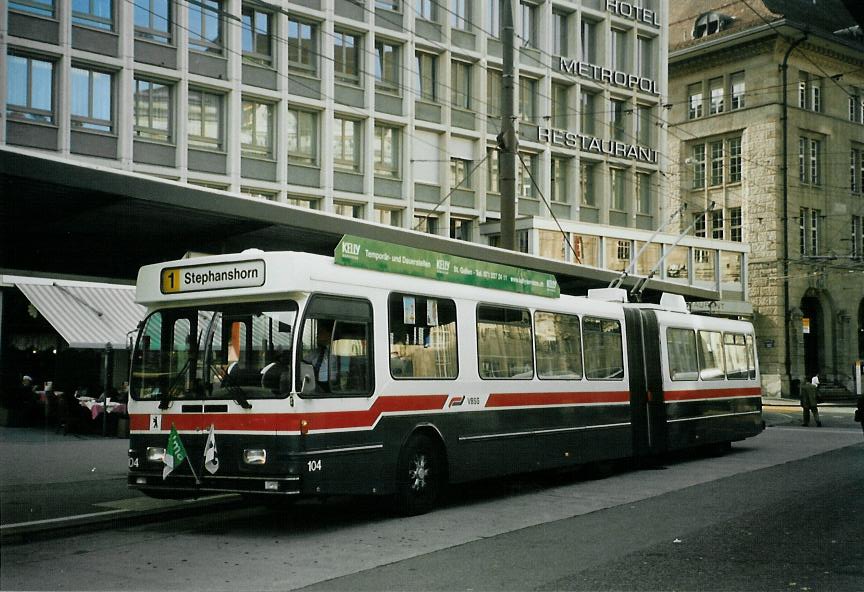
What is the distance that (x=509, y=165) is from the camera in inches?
731

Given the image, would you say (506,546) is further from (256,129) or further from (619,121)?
(619,121)

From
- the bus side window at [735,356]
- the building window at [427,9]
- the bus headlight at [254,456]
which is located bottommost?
the bus headlight at [254,456]

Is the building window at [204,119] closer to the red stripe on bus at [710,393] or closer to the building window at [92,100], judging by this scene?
the building window at [92,100]

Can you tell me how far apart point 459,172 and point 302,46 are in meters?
8.48

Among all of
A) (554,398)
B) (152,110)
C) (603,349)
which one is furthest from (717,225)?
(554,398)

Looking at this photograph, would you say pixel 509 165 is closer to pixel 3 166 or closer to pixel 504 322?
pixel 504 322

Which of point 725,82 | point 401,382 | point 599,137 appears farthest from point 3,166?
point 725,82

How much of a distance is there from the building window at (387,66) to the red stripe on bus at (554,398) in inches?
910

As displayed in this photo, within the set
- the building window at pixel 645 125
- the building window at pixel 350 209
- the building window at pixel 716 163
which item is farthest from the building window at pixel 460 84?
the building window at pixel 716 163

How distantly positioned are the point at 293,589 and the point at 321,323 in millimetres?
3454

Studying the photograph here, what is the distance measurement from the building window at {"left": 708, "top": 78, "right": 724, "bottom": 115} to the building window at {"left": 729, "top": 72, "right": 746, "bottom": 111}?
597 millimetres

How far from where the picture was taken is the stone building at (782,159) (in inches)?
2218

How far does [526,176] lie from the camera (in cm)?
4375

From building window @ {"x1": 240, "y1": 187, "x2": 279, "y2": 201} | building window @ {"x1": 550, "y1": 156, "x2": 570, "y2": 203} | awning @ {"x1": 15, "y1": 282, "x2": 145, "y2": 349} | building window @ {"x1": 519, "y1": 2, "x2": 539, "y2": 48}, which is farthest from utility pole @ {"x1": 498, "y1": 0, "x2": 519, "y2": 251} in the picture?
building window @ {"x1": 550, "y1": 156, "x2": 570, "y2": 203}
